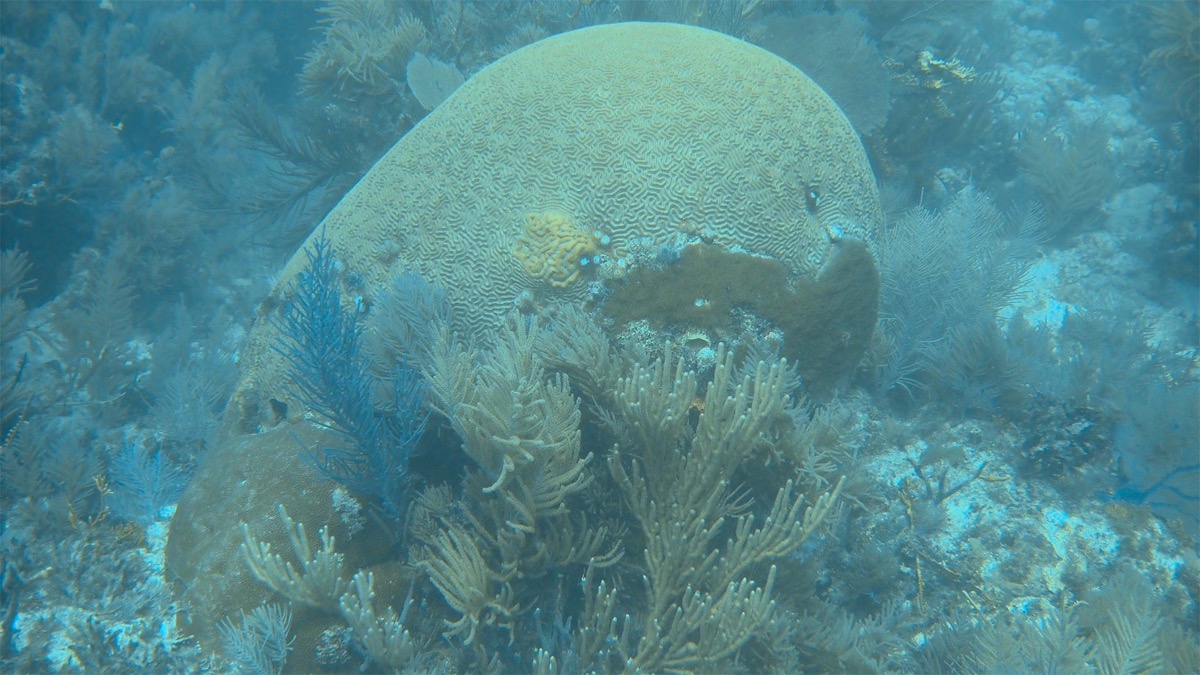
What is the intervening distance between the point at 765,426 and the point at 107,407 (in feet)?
22.3

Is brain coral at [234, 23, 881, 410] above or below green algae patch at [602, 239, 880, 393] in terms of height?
above

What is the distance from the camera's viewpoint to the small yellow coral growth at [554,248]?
12.4 ft

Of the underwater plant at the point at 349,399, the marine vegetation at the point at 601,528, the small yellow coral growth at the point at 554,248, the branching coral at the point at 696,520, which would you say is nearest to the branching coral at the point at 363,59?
the small yellow coral growth at the point at 554,248

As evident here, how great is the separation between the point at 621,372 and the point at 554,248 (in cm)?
119

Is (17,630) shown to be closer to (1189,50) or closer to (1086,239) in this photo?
(1086,239)

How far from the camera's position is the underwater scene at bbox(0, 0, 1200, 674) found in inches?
104

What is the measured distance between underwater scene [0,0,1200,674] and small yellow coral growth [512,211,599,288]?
1.1 inches

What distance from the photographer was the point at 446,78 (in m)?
6.15

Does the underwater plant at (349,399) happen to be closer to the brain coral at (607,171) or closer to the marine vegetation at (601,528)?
the marine vegetation at (601,528)

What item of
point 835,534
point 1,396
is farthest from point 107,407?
point 835,534

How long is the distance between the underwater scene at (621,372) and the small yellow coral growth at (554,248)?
28 mm

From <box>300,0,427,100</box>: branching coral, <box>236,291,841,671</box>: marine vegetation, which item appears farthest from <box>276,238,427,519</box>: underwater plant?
<box>300,0,427,100</box>: branching coral

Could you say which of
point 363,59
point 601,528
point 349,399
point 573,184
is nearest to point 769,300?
point 573,184

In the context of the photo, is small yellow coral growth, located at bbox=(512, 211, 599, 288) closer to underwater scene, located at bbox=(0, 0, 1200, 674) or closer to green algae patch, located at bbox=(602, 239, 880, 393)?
underwater scene, located at bbox=(0, 0, 1200, 674)
